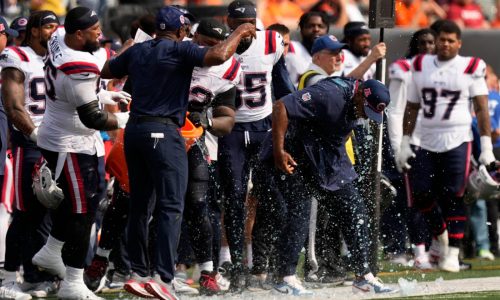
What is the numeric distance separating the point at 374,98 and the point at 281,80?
5.10ft

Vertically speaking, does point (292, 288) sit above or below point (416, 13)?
below

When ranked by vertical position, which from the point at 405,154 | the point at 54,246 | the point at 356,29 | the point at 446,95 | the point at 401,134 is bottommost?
the point at 54,246

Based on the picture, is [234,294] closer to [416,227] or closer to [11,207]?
[11,207]

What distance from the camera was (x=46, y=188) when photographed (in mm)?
8781

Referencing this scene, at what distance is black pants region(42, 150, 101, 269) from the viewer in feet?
28.7

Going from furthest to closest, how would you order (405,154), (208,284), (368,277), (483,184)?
(483,184) < (405,154) < (208,284) < (368,277)

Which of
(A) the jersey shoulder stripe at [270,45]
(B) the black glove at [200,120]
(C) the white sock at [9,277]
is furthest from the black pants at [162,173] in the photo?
(A) the jersey shoulder stripe at [270,45]

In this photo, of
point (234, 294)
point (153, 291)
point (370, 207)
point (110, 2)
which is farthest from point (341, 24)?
point (153, 291)

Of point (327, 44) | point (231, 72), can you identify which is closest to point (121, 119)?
point (231, 72)

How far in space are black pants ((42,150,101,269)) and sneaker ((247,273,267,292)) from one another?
55.7 inches

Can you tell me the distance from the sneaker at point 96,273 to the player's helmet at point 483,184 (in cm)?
357

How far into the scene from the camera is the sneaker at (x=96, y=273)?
30.9ft

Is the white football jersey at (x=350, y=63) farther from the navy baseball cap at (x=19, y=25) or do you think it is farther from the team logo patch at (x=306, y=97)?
the navy baseball cap at (x=19, y=25)

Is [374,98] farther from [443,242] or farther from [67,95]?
[443,242]
